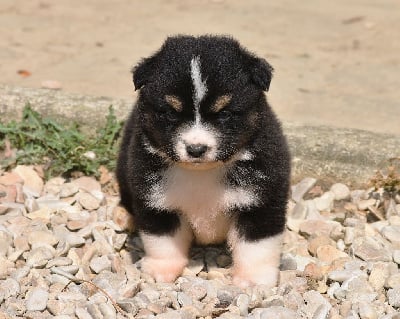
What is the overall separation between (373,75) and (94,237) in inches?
152

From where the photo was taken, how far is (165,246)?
5.26 meters

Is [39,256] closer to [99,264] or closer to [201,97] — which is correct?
[99,264]

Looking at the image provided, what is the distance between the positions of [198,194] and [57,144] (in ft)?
6.21

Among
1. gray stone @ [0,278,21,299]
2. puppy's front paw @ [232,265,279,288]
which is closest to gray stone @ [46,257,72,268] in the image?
gray stone @ [0,278,21,299]

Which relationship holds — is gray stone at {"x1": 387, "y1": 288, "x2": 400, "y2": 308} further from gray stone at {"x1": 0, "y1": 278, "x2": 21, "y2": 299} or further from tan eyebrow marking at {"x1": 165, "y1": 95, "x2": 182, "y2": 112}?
gray stone at {"x1": 0, "y1": 278, "x2": 21, "y2": 299}

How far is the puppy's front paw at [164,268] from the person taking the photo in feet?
17.3

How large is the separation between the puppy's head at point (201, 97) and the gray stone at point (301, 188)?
4.91ft

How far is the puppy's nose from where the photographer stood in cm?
457

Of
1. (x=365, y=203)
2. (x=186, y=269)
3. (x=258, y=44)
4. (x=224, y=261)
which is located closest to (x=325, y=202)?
(x=365, y=203)

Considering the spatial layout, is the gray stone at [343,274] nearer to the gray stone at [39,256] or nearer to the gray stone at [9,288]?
the gray stone at [39,256]

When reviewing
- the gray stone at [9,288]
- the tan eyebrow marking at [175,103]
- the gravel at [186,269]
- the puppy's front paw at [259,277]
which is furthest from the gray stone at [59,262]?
the tan eyebrow marking at [175,103]

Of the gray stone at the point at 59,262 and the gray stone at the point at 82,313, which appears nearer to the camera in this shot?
the gray stone at the point at 82,313

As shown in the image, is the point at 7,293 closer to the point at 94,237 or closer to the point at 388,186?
the point at 94,237

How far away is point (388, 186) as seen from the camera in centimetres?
612
